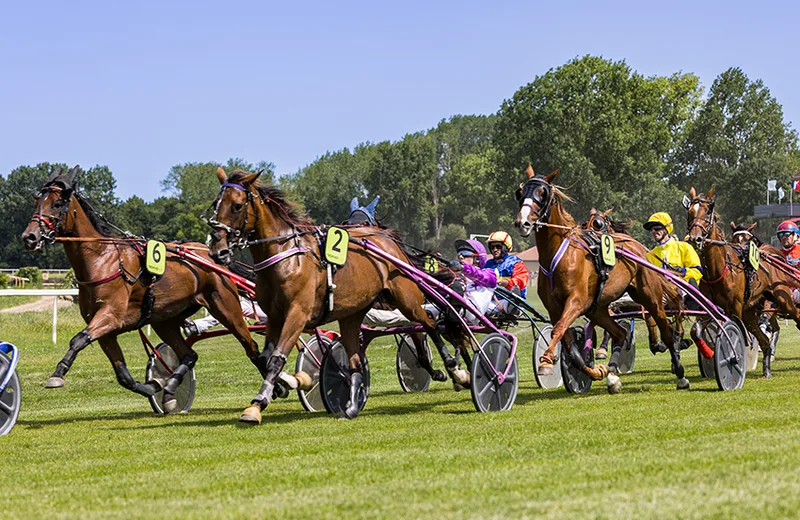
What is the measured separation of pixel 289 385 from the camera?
24.9ft

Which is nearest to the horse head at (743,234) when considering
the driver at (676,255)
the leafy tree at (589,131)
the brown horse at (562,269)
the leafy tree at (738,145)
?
the driver at (676,255)

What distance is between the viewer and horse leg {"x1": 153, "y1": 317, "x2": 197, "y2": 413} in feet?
30.5

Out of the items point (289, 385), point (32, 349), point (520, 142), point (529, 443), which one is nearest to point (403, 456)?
point (529, 443)

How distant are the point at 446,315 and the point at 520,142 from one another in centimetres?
4138

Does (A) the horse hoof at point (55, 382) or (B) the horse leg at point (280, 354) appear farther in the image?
(A) the horse hoof at point (55, 382)

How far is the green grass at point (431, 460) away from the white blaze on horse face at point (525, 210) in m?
1.48

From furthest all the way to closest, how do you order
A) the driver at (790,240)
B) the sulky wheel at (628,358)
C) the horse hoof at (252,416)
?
1. the driver at (790,240)
2. the sulky wheel at (628,358)
3. the horse hoof at (252,416)

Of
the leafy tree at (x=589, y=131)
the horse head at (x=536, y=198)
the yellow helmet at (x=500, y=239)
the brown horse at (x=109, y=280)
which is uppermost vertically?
the leafy tree at (x=589, y=131)

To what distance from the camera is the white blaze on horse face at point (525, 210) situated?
859 centimetres

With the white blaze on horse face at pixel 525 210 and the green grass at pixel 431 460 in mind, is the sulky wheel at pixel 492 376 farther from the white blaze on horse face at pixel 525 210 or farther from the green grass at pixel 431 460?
the white blaze on horse face at pixel 525 210

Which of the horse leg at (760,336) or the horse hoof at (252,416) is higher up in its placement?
the horse leg at (760,336)

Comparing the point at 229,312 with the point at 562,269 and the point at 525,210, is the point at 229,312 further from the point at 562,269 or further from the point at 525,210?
the point at 562,269

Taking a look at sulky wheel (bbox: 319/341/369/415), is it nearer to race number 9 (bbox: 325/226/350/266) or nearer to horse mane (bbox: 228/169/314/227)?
race number 9 (bbox: 325/226/350/266)

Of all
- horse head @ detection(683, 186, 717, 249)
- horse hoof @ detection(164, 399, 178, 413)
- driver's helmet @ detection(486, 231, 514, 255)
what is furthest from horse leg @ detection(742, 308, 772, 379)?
horse hoof @ detection(164, 399, 178, 413)
